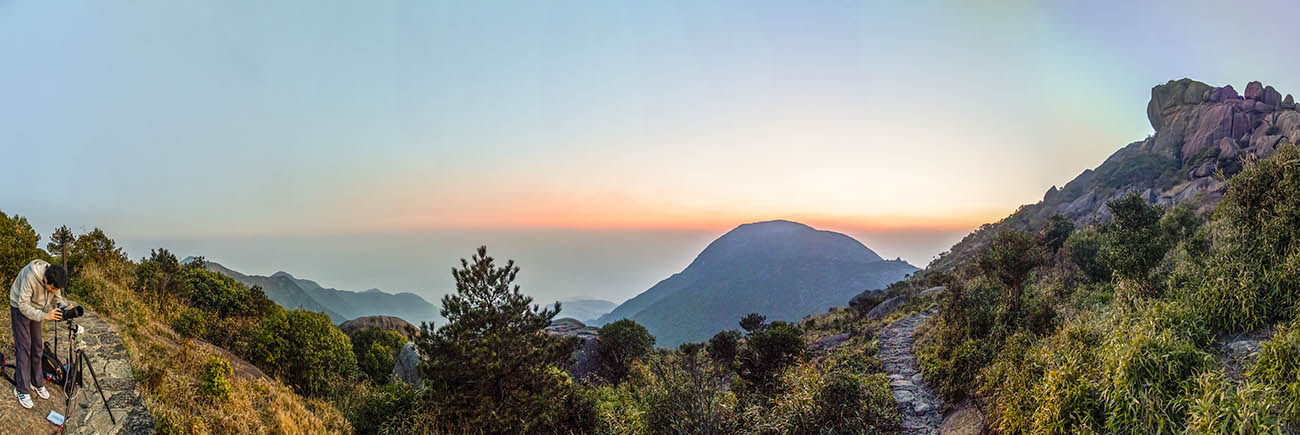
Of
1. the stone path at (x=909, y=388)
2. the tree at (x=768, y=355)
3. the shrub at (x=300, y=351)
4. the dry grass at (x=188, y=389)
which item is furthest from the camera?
the tree at (x=768, y=355)

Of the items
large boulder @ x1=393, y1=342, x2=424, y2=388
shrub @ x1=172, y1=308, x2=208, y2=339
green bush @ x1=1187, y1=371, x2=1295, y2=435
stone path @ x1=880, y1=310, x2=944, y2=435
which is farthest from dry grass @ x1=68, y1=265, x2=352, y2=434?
green bush @ x1=1187, y1=371, x2=1295, y2=435

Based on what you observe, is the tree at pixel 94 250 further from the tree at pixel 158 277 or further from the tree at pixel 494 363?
the tree at pixel 494 363

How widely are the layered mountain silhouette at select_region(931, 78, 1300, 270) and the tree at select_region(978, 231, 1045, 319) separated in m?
38.9

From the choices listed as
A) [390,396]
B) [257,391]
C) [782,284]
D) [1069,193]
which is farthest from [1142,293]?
[782,284]

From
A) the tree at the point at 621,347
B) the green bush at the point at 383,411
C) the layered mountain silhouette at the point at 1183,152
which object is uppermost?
the layered mountain silhouette at the point at 1183,152

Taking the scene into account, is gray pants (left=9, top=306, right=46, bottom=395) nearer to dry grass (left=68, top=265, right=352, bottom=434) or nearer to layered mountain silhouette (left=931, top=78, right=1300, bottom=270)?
dry grass (left=68, top=265, right=352, bottom=434)

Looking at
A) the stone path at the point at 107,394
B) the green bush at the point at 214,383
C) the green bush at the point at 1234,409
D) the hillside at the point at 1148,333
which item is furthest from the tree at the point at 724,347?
the stone path at the point at 107,394

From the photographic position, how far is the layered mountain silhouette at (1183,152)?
46.6 m

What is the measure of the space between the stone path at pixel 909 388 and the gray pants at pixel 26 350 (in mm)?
15169

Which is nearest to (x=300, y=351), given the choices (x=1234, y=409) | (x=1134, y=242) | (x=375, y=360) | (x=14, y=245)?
(x=375, y=360)

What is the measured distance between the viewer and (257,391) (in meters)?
10.6

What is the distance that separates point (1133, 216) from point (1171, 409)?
9.77 meters

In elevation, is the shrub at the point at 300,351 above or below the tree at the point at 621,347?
above

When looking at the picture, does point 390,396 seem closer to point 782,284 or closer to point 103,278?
point 103,278
